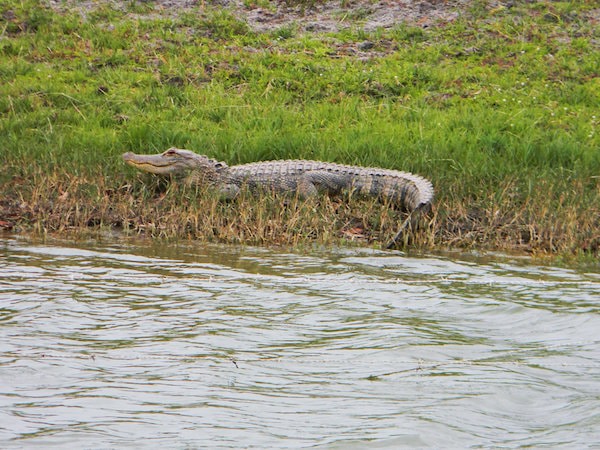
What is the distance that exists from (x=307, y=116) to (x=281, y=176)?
77.5 inches

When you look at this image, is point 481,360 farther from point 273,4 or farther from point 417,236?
point 273,4

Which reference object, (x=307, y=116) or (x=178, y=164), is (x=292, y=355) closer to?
(x=178, y=164)

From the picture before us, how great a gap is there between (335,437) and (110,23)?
11939 millimetres

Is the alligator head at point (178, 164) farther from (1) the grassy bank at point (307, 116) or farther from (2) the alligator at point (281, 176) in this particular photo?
(1) the grassy bank at point (307, 116)

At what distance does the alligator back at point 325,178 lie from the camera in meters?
9.64

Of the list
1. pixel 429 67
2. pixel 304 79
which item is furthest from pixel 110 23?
pixel 429 67

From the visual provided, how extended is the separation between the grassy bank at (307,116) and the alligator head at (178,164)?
7.2 inches

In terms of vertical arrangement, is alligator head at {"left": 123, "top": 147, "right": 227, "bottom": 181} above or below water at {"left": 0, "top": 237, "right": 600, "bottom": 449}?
above

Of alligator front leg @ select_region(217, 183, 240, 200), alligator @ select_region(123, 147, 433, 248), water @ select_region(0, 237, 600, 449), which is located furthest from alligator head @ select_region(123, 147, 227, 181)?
water @ select_region(0, 237, 600, 449)

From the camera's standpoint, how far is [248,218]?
29.6 ft

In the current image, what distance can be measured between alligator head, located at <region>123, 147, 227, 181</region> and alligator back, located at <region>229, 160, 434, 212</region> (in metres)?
0.22

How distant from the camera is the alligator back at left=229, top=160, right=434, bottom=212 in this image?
31.6 feet

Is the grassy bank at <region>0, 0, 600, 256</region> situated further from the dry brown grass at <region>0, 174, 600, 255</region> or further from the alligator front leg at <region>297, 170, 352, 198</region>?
the alligator front leg at <region>297, 170, 352, 198</region>

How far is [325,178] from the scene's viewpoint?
982cm
